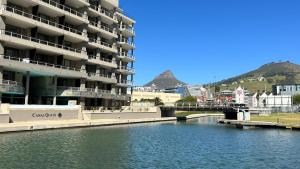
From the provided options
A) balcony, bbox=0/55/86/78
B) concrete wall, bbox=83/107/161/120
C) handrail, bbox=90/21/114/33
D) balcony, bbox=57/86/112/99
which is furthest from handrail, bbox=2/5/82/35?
concrete wall, bbox=83/107/161/120

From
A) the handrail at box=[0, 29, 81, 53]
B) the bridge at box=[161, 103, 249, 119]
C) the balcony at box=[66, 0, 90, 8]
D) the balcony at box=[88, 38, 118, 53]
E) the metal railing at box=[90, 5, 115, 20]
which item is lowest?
the bridge at box=[161, 103, 249, 119]

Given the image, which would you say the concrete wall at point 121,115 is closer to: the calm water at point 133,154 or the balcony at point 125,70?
the balcony at point 125,70

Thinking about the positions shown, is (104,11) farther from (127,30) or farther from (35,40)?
(35,40)

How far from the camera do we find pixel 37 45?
236 feet

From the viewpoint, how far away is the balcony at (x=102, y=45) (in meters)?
92.8

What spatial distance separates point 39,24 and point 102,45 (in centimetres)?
2616

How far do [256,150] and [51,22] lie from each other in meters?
52.7

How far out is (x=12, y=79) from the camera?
235 feet

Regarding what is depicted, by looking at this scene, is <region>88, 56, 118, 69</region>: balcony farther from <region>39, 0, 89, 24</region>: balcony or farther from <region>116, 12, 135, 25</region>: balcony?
<region>116, 12, 135, 25</region>: balcony

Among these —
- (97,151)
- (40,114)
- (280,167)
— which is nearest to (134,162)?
(97,151)

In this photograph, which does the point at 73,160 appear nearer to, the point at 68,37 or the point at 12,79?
the point at 12,79

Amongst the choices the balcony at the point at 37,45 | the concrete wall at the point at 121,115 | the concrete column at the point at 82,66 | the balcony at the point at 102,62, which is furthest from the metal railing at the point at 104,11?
the concrete wall at the point at 121,115

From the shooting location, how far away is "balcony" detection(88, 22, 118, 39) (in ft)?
303

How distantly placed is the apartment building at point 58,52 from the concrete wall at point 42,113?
6.14 metres
